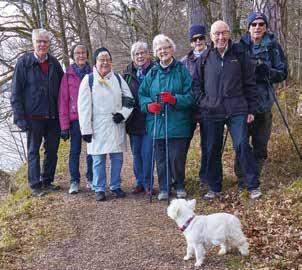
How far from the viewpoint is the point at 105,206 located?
6824 mm

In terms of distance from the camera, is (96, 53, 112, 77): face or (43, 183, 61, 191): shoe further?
(43, 183, 61, 191): shoe

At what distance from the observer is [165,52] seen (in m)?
6.43

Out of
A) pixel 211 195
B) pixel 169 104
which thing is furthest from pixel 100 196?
pixel 169 104

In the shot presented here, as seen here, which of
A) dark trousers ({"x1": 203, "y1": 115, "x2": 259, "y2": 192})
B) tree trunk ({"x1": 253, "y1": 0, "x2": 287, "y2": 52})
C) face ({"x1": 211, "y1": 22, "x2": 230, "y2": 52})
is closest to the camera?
face ({"x1": 211, "y1": 22, "x2": 230, "y2": 52})

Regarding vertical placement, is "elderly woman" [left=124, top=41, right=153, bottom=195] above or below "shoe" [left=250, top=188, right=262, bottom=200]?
above

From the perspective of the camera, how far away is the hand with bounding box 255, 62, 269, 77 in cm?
634

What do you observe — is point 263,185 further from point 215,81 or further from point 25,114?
point 25,114

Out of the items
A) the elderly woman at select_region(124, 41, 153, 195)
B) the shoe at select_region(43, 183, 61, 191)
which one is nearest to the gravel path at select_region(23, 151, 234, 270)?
the elderly woman at select_region(124, 41, 153, 195)

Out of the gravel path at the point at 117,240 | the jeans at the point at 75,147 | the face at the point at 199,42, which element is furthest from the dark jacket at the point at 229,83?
the jeans at the point at 75,147

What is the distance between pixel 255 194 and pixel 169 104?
1674 millimetres

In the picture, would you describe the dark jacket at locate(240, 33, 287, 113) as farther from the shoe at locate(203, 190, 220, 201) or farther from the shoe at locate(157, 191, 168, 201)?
the shoe at locate(157, 191, 168, 201)

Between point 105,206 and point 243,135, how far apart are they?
7.27ft

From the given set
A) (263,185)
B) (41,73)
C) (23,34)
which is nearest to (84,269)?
(263,185)

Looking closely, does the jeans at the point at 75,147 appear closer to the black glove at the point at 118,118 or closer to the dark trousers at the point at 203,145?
the black glove at the point at 118,118
